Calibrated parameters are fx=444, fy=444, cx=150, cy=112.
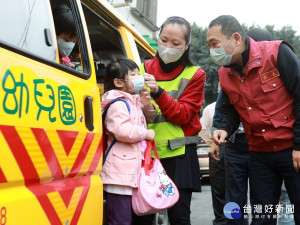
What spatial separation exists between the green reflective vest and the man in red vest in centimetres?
29

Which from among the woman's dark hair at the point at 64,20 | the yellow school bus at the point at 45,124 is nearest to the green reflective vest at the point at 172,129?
the yellow school bus at the point at 45,124

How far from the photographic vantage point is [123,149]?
2678mm

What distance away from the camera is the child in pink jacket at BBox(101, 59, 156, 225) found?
261 cm

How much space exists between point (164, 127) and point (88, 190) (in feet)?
2.62

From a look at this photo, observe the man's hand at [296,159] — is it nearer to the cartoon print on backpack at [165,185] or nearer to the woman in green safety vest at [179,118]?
the woman in green safety vest at [179,118]

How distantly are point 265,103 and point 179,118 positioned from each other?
1.88ft

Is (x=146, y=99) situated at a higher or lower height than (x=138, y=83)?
lower

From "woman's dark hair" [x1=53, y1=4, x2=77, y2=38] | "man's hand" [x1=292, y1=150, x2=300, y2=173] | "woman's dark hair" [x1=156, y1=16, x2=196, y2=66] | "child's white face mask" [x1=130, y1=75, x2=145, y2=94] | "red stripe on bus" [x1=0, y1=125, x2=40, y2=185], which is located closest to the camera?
"red stripe on bus" [x1=0, y1=125, x2=40, y2=185]

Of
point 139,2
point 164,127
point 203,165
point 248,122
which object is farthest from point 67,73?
point 139,2

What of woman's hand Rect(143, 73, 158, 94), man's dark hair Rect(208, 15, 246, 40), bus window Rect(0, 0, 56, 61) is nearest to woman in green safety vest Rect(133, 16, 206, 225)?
woman's hand Rect(143, 73, 158, 94)

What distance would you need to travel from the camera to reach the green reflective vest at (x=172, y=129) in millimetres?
2902

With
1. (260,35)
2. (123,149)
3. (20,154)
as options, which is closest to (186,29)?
(123,149)

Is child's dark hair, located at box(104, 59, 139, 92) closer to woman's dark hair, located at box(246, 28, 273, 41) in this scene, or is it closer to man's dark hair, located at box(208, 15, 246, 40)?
man's dark hair, located at box(208, 15, 246, 40)

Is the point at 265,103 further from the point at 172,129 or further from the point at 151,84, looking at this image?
the point at 151,84
